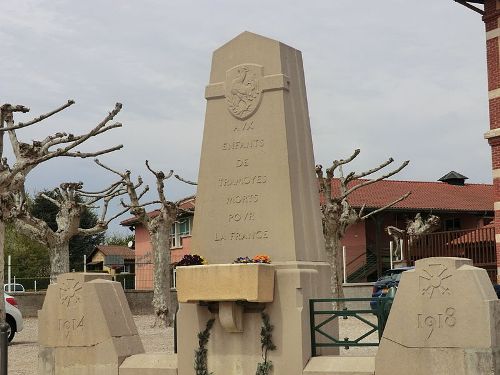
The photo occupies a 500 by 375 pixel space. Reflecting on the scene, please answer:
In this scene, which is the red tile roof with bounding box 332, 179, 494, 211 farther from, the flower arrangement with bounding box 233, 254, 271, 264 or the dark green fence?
the flower arrangement with bounding box 233, 254, 271, 264

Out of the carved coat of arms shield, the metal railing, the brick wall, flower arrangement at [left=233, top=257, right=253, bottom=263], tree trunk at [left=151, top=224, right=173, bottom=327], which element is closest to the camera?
flower arrangement at [left=233, top=257, right=253, bottom=263]

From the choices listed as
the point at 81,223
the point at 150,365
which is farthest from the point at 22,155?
the point at 81,223

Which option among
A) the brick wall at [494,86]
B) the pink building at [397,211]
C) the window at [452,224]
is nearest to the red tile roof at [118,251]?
the pink building at [397,211]

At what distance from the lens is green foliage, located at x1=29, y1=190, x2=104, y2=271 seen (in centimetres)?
5731

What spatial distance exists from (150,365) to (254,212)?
7.04 feet

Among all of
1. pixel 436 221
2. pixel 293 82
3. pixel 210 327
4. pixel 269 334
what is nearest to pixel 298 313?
pixel 269 334

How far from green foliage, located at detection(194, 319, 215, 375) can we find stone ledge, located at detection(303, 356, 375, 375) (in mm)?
1178

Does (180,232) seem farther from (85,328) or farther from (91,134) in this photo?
(85,328)

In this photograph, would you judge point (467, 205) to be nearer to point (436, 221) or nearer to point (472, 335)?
point (436, 221)

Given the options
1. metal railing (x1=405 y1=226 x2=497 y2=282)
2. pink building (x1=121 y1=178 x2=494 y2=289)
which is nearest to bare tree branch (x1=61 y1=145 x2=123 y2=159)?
metal railing (x1=405 y1=226 x2=497 y2=282)

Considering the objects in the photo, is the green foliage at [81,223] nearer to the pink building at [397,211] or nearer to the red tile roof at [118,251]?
the red tile roof at [118,251]

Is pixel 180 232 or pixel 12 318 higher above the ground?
pixel 180 232

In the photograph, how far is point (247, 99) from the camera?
9.84 meters

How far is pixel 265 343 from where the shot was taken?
9.30 meters
